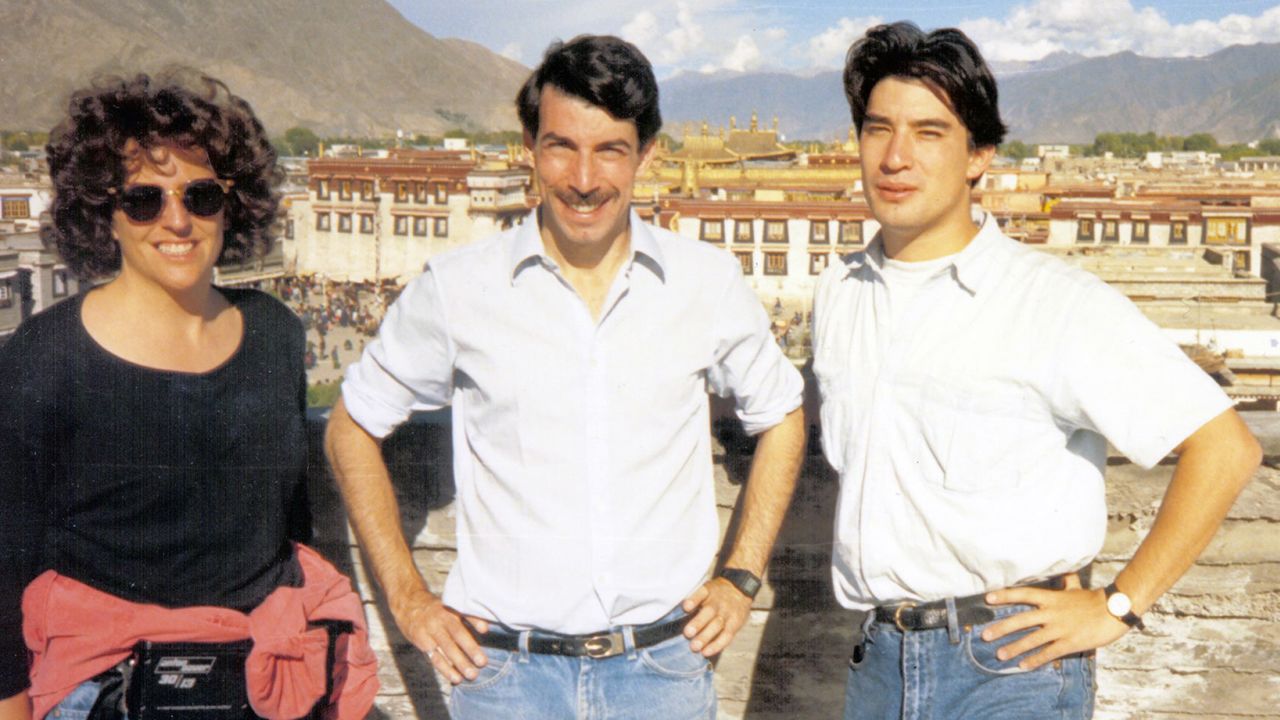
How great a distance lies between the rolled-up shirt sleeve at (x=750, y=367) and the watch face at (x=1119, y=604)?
0.66 m

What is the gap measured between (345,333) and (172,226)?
29178 mm

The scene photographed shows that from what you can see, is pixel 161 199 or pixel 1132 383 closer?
pixel 1132 383

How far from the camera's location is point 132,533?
1.81m

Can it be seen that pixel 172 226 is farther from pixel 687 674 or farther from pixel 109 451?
pixel 687 674

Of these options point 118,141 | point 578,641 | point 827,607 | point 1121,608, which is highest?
point 118,141

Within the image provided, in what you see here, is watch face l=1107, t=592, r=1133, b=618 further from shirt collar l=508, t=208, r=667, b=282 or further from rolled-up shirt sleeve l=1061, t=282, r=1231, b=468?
shirt collar l=508, t=208, r=667, b=282

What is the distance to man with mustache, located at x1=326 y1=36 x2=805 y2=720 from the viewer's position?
196cm

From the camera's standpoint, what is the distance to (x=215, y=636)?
1.86m

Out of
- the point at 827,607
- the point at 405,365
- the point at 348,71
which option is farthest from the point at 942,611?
the point at 348,71

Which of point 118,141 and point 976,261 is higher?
point 118,141

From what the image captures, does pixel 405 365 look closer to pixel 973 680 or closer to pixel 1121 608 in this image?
pixel 973 680

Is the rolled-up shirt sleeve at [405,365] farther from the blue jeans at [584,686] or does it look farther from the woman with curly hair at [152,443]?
the blue jeans at [584,686]

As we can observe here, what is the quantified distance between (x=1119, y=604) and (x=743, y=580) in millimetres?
669

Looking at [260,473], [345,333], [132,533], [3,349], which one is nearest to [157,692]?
[132,533]
